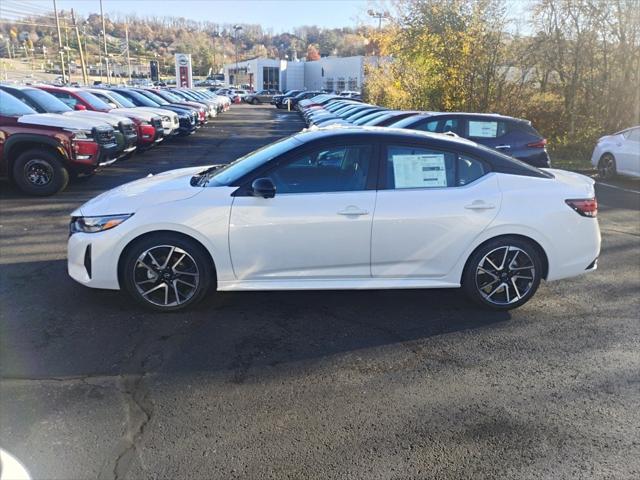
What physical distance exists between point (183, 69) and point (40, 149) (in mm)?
55935

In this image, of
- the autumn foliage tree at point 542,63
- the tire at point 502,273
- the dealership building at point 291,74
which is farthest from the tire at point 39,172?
the dealership building at point 291,74

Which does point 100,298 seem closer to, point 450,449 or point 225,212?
point 225,212

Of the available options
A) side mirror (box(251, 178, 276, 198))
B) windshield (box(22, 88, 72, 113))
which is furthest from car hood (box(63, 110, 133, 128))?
side mirror (box(251, 178, 276, 198))

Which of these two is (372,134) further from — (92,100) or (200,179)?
(92,100)

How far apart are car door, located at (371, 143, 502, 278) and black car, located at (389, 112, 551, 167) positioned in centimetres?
520

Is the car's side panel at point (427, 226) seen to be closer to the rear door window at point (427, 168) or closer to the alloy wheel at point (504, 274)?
the rear door window at point (427, 168)

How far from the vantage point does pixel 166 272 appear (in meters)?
4.41

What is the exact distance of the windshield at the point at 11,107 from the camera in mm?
9070

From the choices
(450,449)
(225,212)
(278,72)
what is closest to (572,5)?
(225,212)

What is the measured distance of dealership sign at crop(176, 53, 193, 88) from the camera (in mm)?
59969

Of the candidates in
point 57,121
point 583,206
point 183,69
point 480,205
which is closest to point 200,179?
point 480,205

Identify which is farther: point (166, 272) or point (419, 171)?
point (419, 171)

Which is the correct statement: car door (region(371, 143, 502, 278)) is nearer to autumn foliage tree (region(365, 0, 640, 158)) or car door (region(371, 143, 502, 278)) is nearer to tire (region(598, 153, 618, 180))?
tire (region(598, 153, 618, 180))

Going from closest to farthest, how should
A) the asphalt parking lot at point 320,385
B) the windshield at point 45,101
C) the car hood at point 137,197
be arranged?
the asphalt parking lot at point 320,385, the car hood at point 137,197, the windshield at point 45,101
